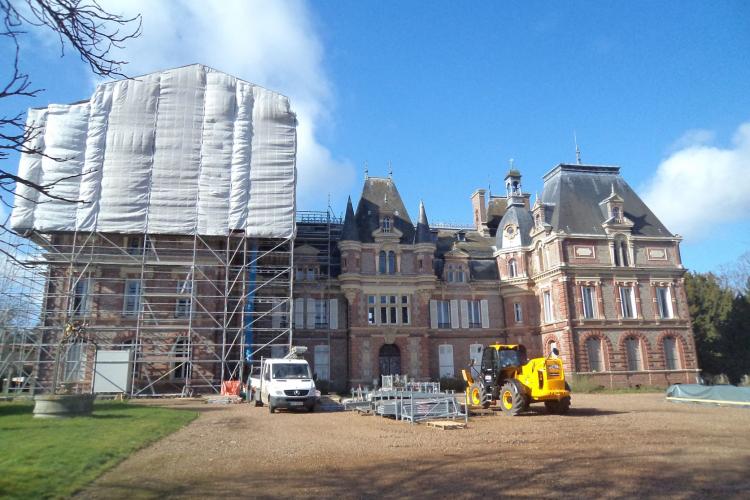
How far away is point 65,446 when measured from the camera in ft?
33.8

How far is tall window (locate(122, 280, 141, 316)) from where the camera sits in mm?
29694

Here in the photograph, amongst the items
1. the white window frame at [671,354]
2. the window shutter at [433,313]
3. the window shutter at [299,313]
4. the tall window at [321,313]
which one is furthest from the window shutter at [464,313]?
the white window frame at [671,354]

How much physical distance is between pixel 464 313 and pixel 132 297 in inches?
868

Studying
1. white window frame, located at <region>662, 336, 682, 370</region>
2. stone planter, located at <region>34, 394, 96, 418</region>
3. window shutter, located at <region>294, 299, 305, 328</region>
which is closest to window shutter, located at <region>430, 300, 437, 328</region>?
window shutter, located at <region>294, 299, 305, 328</region>

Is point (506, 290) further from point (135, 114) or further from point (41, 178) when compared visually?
point (41, 178)

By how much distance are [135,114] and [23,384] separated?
1593 cm

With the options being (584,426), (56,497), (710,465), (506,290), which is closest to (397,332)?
(506,290)

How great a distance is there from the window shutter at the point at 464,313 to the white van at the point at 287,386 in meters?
18.2

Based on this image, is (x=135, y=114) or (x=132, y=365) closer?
(x=132, y=365)

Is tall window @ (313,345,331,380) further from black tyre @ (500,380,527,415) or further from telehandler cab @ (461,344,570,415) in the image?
black tyre @ (500,380,527,415)

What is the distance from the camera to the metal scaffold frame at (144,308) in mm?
27859

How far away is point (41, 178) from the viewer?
93.2ft

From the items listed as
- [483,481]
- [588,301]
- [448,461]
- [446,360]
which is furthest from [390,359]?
[483,481]

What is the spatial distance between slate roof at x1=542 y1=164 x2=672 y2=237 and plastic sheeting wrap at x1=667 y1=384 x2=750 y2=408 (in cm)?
1426
